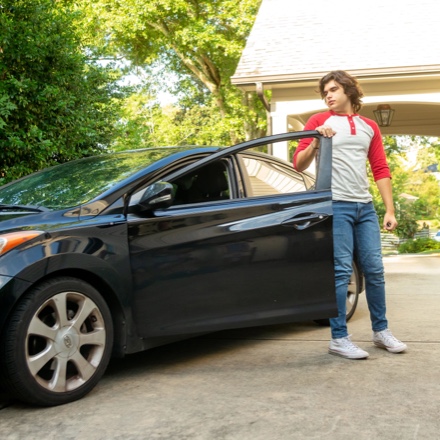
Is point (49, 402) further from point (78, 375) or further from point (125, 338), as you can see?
point (125, 338)

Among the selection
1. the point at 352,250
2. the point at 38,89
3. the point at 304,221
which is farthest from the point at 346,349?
the point at 38,89

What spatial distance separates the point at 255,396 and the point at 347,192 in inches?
58.4

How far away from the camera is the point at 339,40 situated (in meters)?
13.2

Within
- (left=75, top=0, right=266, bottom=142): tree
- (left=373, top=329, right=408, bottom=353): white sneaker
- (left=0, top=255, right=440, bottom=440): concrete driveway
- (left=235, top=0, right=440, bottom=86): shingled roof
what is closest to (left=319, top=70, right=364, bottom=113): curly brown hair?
(left=373, top=329, right=408, bottom=353): white sneaker

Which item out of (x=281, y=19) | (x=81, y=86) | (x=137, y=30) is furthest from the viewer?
(x=137, y=30)

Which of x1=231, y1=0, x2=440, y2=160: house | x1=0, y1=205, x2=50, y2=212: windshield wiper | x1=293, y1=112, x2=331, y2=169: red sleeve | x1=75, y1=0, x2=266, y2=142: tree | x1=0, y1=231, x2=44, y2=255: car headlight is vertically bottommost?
x1=0, y1=231, x2=44, y2=255: car headlight

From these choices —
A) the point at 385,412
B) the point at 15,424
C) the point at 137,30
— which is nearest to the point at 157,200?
the point at 15,424

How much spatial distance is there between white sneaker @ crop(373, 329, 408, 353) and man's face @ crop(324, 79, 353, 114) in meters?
1.44

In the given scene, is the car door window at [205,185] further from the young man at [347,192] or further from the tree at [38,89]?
the tree at [38,89]

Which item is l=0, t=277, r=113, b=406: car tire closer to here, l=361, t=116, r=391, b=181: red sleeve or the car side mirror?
the car side mirror

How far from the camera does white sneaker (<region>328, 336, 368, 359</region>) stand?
4418mm

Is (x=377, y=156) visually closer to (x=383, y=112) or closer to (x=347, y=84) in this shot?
(x=347, y=84)

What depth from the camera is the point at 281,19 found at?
14.7 metres

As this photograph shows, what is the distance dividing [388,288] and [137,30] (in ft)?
60.7
